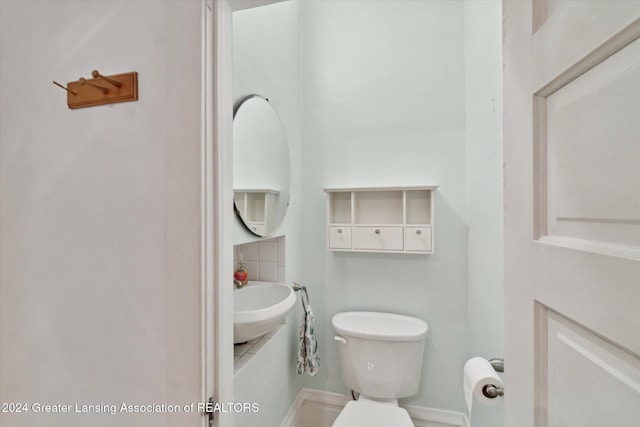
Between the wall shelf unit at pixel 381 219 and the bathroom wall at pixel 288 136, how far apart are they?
0.89 feet

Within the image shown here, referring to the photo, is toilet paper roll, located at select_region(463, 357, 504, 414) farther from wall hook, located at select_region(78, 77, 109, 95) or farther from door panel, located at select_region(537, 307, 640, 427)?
wall hook, located at select_region(78, 77, 109, 95)

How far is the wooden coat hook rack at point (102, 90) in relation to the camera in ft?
2.36

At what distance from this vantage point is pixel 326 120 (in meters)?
1.91

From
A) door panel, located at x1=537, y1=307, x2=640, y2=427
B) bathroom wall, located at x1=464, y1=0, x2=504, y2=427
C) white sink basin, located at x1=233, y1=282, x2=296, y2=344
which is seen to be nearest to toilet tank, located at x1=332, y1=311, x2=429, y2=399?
bathroom wall, located at x1=464, y1=0, x2=504, y2=427

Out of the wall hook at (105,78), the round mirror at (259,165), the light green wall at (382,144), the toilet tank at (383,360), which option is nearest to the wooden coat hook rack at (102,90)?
the wall hook at (105,78)

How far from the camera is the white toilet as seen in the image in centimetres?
151

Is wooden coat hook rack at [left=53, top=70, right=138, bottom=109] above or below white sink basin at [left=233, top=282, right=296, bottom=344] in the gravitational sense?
above

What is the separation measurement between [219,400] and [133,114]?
758 millimetres

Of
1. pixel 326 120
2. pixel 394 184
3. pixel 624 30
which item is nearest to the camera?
pixel 624 30

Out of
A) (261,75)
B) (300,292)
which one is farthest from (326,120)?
(300,292)

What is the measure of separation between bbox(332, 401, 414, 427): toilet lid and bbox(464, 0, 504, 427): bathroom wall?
0.35 m

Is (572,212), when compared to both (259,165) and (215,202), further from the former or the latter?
(259,165)

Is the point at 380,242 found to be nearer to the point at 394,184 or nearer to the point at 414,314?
the point at 394,184

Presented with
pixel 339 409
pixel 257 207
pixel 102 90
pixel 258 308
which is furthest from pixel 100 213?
pixel 339 409
